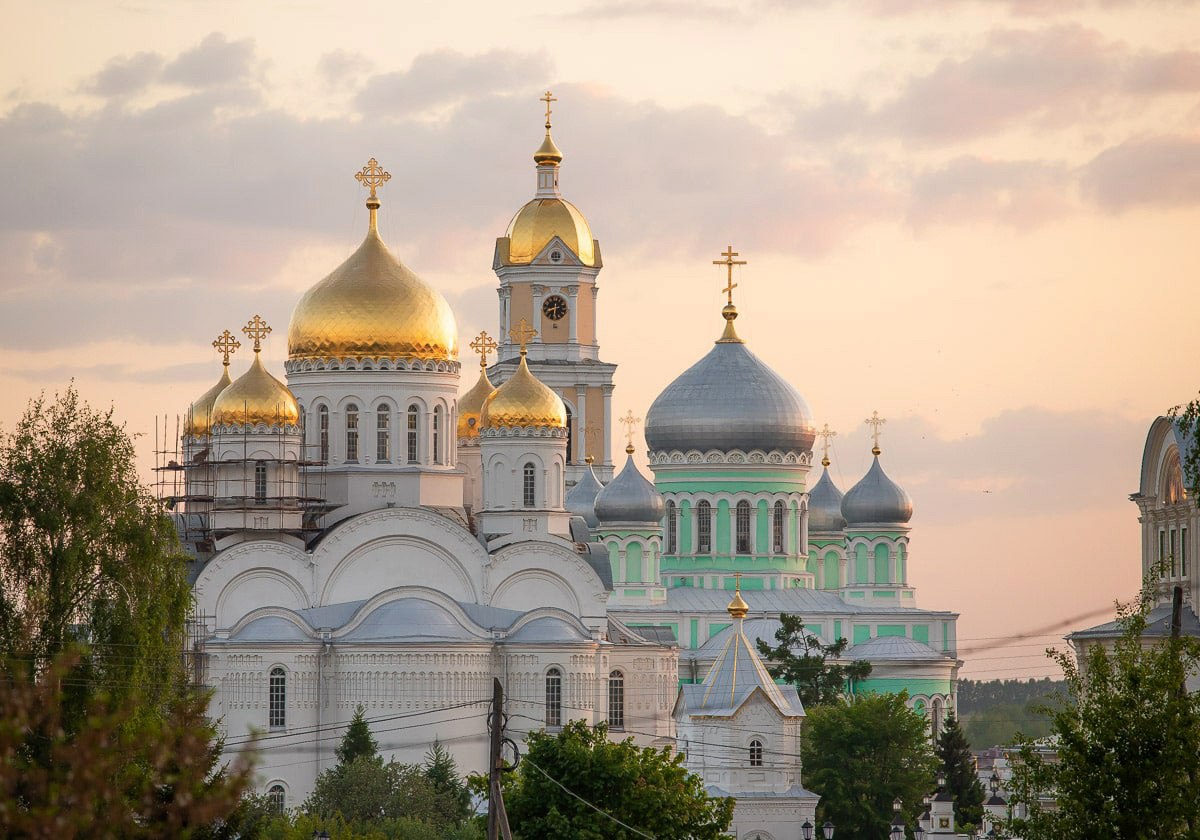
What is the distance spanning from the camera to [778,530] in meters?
64.9

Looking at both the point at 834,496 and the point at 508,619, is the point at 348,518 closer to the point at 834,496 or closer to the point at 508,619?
the point at 508,619

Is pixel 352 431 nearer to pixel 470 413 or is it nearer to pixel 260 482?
pixel 260 482

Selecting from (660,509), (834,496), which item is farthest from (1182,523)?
(834,496)

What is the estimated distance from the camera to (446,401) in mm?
49125

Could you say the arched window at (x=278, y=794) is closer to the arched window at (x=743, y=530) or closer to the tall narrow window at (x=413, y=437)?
the tall narrow window at (x=413, y=437)

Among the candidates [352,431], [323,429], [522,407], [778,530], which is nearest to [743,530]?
[778,530]

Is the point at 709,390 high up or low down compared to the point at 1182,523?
up

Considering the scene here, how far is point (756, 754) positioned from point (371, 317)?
11.3m

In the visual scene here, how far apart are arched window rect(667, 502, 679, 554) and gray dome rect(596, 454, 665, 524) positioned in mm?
2251

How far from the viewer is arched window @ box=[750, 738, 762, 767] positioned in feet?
145

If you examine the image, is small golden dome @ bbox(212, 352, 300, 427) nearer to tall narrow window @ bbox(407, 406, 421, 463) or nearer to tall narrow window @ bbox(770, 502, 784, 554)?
tall narrow window @ bbox(407, 406, 421, 463)

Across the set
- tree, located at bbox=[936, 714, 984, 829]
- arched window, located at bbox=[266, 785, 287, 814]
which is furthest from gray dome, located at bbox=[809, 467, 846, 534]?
arched window, located at bbox=[266, 785, 287, 814]

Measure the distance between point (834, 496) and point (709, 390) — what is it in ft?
18.9

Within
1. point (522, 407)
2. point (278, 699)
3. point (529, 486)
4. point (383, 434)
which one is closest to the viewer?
point (278, 699)
